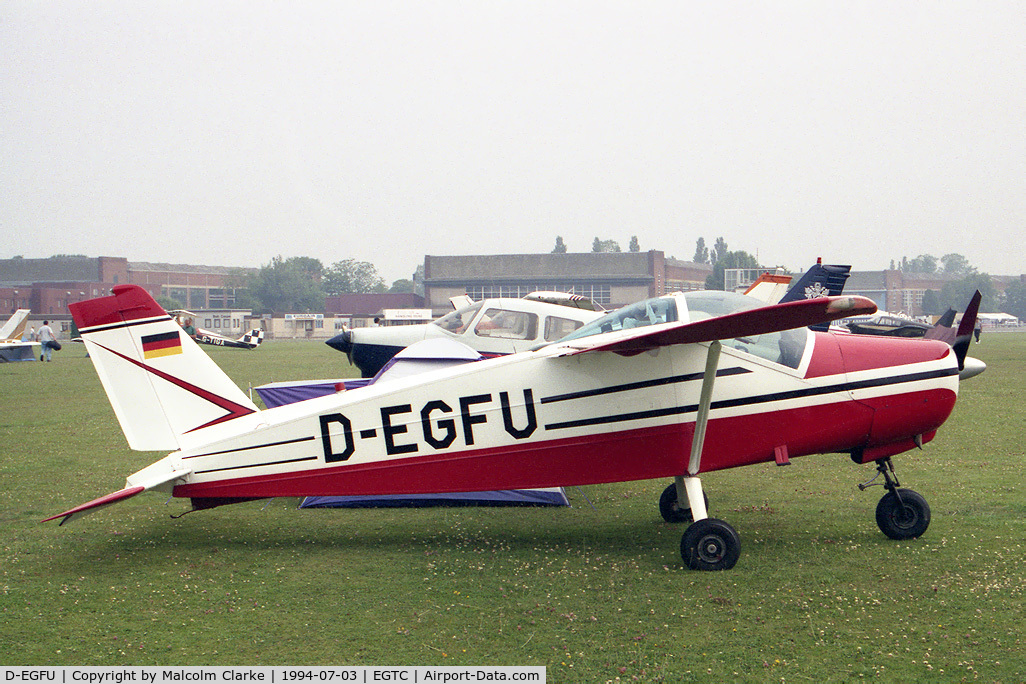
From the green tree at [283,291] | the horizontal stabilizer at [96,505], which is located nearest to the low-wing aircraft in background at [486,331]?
the horizontal stabilizer at [96,505]

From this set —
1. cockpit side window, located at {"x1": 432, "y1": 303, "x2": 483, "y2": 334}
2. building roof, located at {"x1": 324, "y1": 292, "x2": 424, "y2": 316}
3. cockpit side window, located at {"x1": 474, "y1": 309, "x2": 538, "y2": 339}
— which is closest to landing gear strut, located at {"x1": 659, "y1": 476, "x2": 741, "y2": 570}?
cockpit side window, located at {"x1": 474, "y1": 309, "x2": 538, "y2": 339}

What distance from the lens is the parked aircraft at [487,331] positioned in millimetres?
12953

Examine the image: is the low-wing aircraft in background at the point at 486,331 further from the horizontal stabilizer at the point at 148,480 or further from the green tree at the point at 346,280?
the green tree at the point at 346,280

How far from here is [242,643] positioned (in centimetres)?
485

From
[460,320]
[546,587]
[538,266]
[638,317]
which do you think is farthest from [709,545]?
[538,266]

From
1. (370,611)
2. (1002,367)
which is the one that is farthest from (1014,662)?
(1002,367)

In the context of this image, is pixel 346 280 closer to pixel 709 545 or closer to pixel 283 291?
pixel 283 291

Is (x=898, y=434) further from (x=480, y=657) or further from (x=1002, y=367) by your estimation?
(x=1002, y=367)

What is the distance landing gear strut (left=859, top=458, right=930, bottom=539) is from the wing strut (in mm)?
1715

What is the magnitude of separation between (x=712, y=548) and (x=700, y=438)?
2.85 ft

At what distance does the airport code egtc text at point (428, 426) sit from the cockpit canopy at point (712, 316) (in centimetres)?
96

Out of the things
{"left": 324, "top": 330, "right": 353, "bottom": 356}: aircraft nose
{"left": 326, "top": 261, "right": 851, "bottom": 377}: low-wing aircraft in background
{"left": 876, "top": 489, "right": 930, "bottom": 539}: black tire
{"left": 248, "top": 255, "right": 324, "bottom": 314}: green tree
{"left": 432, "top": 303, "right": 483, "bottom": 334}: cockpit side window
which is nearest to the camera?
{"left": 876, "top": 489, "right": 930, "bottom": 539}: black tire

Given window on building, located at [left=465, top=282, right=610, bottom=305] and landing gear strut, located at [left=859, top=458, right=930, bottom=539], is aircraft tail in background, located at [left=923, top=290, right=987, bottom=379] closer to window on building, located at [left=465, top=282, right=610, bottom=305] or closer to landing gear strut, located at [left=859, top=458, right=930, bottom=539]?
landing gear strut, located at [left=859, top=458, right=930, bottom=539]

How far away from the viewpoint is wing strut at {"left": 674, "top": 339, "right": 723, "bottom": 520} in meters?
6.17
